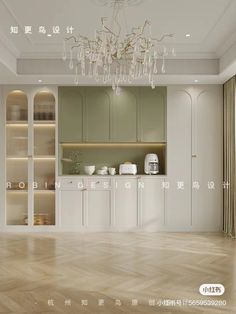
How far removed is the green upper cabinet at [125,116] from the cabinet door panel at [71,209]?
1094 mm

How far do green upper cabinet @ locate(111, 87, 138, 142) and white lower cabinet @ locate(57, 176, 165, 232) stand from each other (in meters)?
0.67

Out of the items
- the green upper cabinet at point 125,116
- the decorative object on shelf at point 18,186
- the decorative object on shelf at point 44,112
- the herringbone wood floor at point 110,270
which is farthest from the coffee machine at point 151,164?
the decorative object on shelf at point 18,186

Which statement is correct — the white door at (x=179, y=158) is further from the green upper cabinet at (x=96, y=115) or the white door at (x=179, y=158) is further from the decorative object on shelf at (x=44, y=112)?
the decorative object on shelf at (x=44, y=112)

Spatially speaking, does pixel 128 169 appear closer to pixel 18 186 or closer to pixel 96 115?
pixel 96 115

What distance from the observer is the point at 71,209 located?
571 cm

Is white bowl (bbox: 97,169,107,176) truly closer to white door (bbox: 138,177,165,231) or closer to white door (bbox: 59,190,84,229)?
white door (bbox: 59,190,84,229)

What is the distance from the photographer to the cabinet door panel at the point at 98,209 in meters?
5.70

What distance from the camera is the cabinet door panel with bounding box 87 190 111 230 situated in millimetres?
5695

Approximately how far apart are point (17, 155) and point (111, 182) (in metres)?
1.55

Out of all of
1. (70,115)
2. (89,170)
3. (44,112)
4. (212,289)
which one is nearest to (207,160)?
(89,170)

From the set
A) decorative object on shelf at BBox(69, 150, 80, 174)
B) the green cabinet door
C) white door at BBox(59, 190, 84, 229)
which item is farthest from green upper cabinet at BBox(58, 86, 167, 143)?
white door at BBox(59, 190, 84, 229)

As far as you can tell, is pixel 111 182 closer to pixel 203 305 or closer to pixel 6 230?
pixel 6 230

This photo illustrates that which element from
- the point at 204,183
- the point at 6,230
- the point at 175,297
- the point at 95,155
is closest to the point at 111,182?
the point at 95,155

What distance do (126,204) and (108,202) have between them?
0.29 meters
